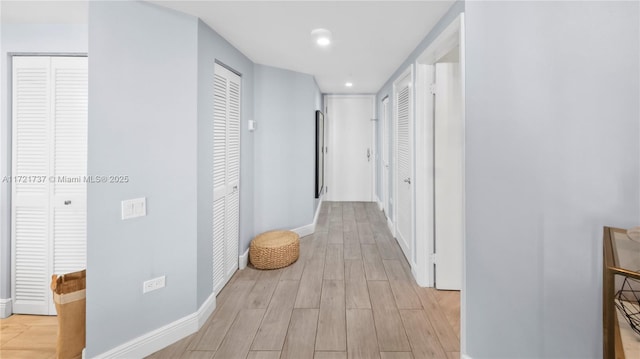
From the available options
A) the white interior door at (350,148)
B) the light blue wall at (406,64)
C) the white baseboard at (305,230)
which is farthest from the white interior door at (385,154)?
the white baseboard at (305,230)

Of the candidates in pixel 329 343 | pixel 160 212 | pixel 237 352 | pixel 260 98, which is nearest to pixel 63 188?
pixel 160 212

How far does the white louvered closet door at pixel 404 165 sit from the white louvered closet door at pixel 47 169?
2.88 meters

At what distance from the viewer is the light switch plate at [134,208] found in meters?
1.84

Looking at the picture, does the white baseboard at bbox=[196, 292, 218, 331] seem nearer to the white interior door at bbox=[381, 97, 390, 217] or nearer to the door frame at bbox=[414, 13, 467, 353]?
the door frame at bbox=[414, 13, 467, 353]

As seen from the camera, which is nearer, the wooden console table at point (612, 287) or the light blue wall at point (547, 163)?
the wooden console table at point (612, 287)

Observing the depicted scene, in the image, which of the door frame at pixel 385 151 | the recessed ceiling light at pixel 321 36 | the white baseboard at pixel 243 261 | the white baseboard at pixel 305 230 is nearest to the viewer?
the recessed ceiling light at pixel 321 36

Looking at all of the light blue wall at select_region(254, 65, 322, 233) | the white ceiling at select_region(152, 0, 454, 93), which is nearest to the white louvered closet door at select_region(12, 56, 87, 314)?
the white ceiling at select_region(152, 0, 454, 93)

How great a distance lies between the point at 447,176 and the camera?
2.71m

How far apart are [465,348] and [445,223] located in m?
1.16

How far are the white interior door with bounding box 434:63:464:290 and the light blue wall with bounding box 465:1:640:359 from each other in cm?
95

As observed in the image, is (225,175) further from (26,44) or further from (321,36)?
(26,44)

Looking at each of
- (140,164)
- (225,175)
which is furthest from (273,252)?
(140,164)

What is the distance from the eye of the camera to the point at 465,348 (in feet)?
5.80

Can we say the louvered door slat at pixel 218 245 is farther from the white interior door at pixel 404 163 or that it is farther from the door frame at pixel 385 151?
the door frame at pixel 385 151
